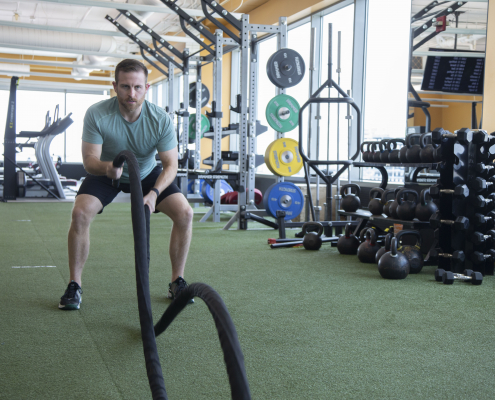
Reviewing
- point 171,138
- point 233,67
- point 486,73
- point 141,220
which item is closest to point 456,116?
point 486,73

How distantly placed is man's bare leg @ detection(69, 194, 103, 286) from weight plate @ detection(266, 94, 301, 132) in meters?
3.29

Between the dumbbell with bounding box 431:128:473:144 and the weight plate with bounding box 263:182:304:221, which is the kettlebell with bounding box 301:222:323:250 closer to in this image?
the weight plate with bounding box 263:182:304:221

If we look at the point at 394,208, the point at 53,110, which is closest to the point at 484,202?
the point at 394,208

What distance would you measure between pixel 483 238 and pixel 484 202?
22cm

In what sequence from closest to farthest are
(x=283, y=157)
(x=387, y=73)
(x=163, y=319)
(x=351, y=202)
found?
(x=163, y=319)
(x=351, y=202)
(x=283, y=157)
(x=387, y=73)

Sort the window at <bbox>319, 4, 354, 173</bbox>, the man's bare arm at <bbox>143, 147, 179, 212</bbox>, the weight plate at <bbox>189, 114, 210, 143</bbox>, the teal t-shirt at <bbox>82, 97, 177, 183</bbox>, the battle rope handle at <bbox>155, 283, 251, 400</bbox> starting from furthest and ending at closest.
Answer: the weight plate at <bbox>189, 114, 210, 143</bbox> → the window at <bbox>319, 4, 354, 173</bbox> → the teal t-shirt at <bbox>82, 97, 177, 183</bbox> → the man's bare arm at <bbox>143, 147, 179, 212</bbox> → the battle rope handle at <bbox>155, 283, 251, 400</bbox>

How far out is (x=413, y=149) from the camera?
12.4ft

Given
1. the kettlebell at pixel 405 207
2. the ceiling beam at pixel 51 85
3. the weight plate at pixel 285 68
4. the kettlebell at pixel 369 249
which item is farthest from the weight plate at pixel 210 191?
the ceiling beam at pixel 51 85

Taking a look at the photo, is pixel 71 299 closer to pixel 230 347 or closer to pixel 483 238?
pixel 230 347

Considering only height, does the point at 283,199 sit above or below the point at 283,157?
below

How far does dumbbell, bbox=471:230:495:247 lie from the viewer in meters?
3.30

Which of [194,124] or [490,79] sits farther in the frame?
[194,124]

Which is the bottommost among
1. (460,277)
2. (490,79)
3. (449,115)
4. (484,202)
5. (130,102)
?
(460,277)

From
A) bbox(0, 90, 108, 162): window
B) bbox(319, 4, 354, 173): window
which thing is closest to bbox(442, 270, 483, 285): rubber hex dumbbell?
bbox(319, 4, 354, 173): window
